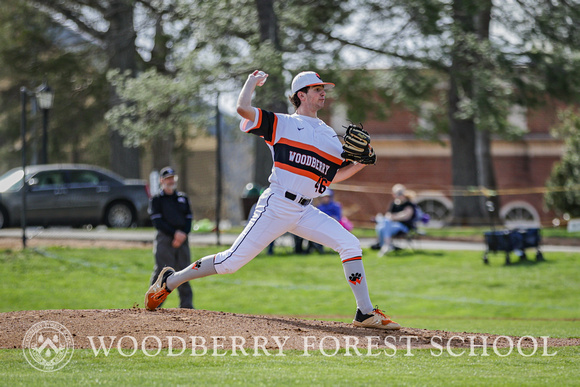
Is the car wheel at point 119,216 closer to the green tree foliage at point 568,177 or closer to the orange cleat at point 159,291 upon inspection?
the green tree foliage at point 568,177

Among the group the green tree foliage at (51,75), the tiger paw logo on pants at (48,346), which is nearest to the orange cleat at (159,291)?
the tiger paw logo on pants at (48,346)

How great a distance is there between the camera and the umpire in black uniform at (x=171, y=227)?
10.1 metres

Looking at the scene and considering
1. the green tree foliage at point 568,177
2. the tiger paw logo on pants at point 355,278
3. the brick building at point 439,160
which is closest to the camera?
the tiger paw logo on pants at point 355,278

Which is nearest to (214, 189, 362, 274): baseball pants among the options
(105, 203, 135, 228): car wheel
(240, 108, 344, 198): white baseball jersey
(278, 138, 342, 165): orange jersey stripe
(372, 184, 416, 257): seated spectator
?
(240, 108, 344, 198): white baseball jersey

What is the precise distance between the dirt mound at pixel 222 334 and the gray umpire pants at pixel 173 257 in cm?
250

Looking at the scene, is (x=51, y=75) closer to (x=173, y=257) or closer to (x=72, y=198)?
(x=72, y=198)

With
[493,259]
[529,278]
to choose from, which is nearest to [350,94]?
[493,259]

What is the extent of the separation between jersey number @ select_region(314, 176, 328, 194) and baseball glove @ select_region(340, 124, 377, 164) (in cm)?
30

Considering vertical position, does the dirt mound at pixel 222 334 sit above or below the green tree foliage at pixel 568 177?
below

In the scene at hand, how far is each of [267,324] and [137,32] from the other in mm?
17467

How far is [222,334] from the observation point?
661 cm

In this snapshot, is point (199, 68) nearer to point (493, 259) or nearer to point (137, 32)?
point (137, 32)

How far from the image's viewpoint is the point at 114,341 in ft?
21.0

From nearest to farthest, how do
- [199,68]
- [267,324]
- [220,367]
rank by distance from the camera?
[220,367], [267,324], [199,68]
